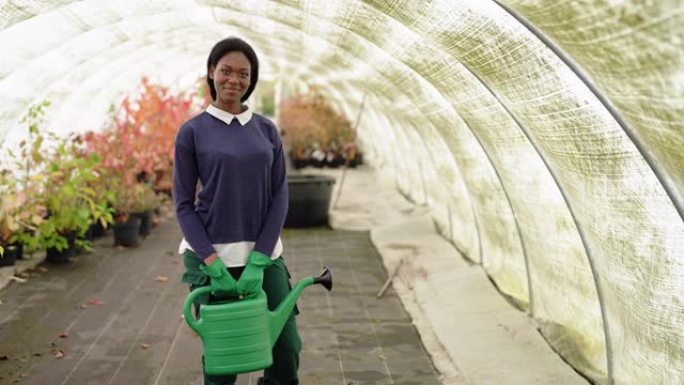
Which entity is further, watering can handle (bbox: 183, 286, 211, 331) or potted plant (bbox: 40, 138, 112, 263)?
potted plant (bbox: 40, 138, 112, 263)

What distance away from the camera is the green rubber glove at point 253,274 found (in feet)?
10.2

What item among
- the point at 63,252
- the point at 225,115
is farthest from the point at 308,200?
the point at 225,115

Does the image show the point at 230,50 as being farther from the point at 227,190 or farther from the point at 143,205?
the point at 143,205

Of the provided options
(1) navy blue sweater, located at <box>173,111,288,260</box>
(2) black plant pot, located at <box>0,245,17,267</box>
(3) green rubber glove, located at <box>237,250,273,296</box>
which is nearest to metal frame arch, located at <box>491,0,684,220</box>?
(1) navy blue sweater, located at <box>173,111,288,260</box>

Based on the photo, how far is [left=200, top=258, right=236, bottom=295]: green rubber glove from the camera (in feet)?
10.2

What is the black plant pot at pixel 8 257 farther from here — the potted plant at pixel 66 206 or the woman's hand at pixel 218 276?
the woman's hand at pixel 218 276

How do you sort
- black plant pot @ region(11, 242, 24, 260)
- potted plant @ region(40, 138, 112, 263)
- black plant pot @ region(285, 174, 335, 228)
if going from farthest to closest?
black plant pot @ region(285, 174, 335, 228)
black plant pot @ region(11, 242, 24, 260)
potted plant @ region(40, 138, 112, 263)

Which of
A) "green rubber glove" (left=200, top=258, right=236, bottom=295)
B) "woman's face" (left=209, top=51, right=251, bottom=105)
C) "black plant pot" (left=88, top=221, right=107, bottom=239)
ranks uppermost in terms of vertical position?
"woman's face" (left=209, top=51, right=251, bottom=105)

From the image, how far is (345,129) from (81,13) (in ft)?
37.6

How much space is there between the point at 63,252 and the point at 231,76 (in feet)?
16.5

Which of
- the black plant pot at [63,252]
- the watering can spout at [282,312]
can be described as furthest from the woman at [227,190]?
the black plant pot at [63,252]

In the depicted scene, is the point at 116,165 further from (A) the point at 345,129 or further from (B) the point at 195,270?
(A) the point at 345,129

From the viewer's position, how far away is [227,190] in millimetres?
3189

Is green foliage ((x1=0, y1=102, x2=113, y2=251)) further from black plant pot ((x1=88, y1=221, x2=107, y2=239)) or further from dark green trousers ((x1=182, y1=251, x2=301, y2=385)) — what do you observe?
dark green trousers ((x1=182, y1=251, x2=301, y2=385))
